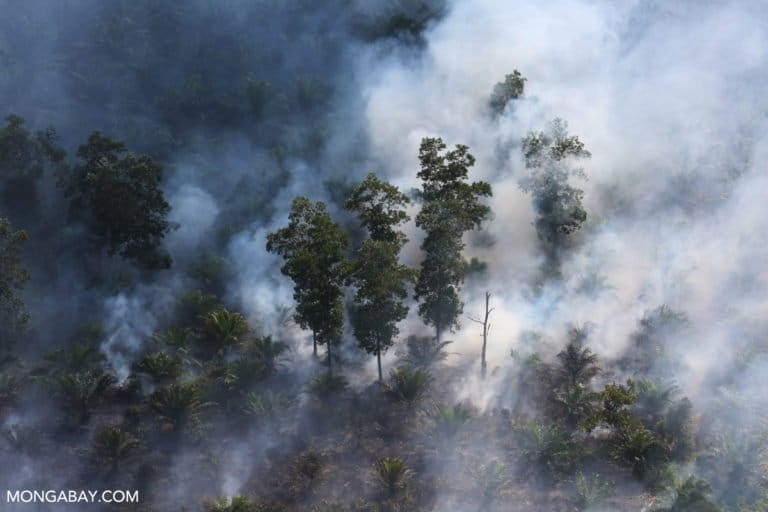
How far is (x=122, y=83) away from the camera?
1582 inches

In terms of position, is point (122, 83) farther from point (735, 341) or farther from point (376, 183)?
point (735, 341)

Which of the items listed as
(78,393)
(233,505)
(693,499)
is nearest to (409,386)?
(233,505)

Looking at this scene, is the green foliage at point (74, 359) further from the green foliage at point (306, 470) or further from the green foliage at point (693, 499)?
the green foliage at point (693, 499)

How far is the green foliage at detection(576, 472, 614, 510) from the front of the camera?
19000 mm

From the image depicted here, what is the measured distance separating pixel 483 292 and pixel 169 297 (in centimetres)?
1194

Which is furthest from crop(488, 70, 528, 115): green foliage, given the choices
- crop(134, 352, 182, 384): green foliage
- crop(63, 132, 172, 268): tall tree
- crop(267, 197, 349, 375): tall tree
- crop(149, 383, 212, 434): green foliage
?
crop(149, 383, 212, 434): green foliage

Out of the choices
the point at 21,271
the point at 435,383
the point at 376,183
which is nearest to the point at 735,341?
the point at 435,383

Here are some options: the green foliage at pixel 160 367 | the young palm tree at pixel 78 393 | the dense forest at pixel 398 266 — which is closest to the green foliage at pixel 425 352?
the dense forest at pixel 398 266

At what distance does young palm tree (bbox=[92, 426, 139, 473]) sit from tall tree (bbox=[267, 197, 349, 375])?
20.5 feet

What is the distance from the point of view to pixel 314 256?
20.3m

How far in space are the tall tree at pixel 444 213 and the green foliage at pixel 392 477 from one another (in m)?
5.75

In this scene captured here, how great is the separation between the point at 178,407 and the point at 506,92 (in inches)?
752

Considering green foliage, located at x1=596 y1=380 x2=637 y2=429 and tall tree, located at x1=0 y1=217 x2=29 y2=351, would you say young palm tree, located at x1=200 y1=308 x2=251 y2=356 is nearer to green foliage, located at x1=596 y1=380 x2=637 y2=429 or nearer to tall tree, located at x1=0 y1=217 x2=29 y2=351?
tall tree, located at x1=0 y1=217 x2=29 y2=351

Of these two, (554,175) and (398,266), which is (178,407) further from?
(554,175)
